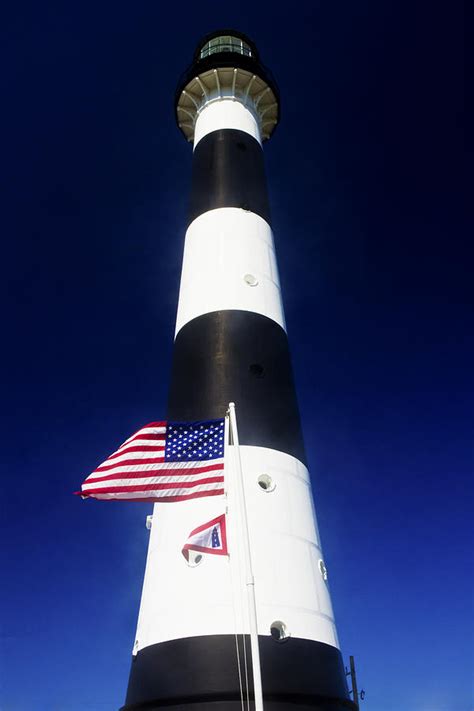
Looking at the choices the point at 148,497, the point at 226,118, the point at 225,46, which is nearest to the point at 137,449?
the point at 148,497

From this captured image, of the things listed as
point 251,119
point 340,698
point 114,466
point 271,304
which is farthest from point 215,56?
point 340,698

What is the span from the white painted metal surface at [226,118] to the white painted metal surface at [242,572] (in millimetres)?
13478

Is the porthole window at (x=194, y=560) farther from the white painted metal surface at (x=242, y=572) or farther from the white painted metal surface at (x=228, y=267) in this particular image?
the white painted metal surface at (x=228, y=267)

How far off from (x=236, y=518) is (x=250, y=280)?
6.78 metres

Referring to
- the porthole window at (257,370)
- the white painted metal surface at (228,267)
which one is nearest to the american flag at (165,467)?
the porthole window at (257,370)

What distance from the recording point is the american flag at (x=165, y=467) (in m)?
8.98

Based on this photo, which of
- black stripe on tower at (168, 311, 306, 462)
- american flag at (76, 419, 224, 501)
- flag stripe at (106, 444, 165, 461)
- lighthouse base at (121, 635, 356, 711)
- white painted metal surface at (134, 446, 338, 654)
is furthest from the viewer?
black stripe on tower at (168, 311, 306, 462)

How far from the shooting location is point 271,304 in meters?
14.0

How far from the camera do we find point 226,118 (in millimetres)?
19359

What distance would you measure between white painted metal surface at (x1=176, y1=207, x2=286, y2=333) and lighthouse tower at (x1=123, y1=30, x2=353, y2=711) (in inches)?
1.6

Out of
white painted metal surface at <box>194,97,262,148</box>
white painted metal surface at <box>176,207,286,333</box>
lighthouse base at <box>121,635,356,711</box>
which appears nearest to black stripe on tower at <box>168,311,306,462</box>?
white painted metal surface at <box>176,207,286,333</box>

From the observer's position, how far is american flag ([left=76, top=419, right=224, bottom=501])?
29.5 ft

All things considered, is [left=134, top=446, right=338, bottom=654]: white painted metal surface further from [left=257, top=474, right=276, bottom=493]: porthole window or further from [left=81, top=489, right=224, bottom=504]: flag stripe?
[left=81, top=489, right=224, bottom=504]: flag stripe

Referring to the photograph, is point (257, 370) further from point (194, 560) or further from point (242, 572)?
point (242, 572)
